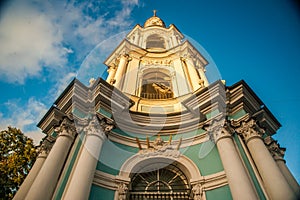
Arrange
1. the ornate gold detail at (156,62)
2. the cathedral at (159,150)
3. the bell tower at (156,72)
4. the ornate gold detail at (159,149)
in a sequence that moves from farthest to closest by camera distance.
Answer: the ornate gold detail at (156,62)
the bell tower at (156,72)
the ornate gold detail at (159,149)
the cathedral at (159,150)

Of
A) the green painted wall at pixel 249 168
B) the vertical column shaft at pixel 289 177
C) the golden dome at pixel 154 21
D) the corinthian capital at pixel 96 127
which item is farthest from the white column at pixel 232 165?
the golden dome at pixel 154 21

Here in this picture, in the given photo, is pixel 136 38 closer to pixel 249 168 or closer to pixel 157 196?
pixel 157 196

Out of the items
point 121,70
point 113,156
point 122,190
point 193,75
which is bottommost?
point 122,190

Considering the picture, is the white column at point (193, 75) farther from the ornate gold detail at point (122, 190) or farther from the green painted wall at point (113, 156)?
the ornate gold detail at point (122, 190)

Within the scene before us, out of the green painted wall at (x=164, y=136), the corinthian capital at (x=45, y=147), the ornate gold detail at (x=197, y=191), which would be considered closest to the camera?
the ornate gold detail at (x=197, y=191)

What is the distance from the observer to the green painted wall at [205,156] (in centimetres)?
845

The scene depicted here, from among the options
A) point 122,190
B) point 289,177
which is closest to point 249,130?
point 289,177

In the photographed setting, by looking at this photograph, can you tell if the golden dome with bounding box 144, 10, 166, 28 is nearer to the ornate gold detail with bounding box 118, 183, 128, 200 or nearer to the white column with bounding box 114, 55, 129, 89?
the white column with bounding box 114, 55, 129, 89

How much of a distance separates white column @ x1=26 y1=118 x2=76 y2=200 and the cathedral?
0.03 meters

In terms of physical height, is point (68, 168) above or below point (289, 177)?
below

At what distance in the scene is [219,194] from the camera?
24.8 ft

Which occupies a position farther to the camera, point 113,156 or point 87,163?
point 113,156

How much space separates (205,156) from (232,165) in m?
1.67

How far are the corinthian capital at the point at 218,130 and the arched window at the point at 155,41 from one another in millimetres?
15036
